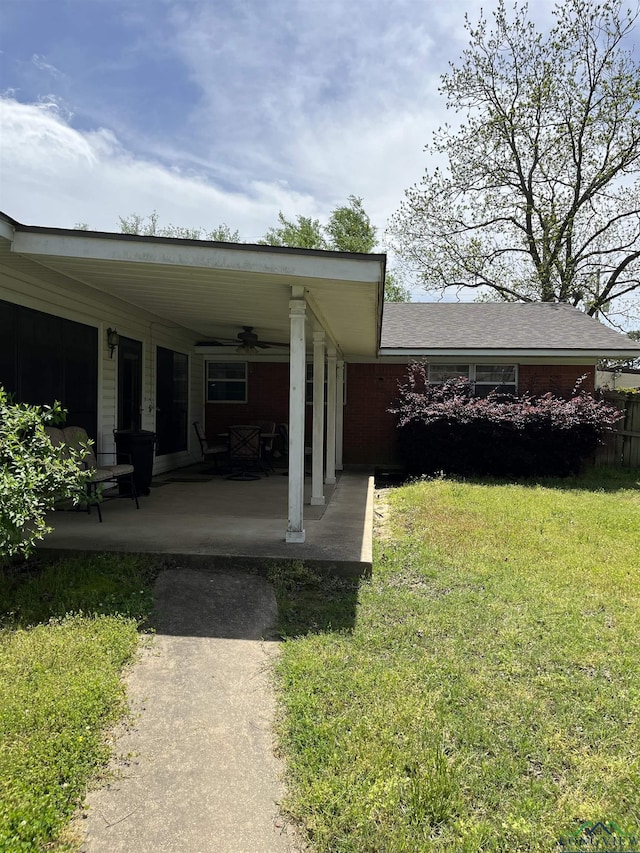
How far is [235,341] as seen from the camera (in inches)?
427

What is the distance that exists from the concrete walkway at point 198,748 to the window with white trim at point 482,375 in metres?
8.98

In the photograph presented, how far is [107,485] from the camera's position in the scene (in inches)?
293

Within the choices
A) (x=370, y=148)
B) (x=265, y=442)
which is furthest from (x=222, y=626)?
(x=370, y=148)

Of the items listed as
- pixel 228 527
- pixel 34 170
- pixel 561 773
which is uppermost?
pixel 34 170

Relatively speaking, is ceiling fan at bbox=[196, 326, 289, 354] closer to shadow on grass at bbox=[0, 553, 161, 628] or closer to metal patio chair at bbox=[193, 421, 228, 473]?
metal patio chair at bbox=[193, 421, 228, 473]

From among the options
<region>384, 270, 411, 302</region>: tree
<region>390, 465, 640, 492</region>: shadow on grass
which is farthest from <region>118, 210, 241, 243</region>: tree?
<region>390, 465, 640, 492</region>: shadow on grass

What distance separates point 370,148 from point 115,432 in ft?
56.1

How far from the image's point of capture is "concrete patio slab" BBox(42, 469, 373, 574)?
4.63m

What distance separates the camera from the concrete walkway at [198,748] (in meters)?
2.05

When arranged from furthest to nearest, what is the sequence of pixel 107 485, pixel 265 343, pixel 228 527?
1. pixel 265 343
2. pixel 107 485
3. pixel 228 527

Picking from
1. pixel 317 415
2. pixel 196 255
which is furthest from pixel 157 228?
pixel 196 255

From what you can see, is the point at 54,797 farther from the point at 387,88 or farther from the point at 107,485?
the point at 387,88

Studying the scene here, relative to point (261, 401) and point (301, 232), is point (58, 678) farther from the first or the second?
point (301, 232)

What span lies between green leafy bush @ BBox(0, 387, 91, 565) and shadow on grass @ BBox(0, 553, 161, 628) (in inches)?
15.7
